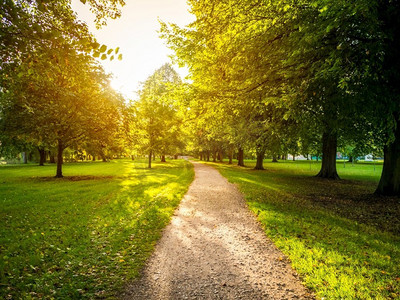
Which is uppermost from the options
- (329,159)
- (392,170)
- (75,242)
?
(329,159)

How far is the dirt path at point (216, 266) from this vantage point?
376 cm

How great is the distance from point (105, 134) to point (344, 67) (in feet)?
57.5

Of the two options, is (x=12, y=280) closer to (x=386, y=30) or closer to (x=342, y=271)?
(x=342, y=271)

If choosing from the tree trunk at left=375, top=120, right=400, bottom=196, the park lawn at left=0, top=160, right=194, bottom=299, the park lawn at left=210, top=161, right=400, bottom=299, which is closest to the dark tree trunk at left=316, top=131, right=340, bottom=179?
the tree trunk at left=375, top=120, right=400, bottom=196

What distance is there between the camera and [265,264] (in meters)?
4.71

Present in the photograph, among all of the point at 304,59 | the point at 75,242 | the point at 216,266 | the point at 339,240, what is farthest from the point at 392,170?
the point at 75,242

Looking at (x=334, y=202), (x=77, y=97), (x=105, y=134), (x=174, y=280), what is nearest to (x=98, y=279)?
(x=174, y=280)

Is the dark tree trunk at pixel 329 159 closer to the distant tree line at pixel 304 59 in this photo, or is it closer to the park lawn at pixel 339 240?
the distant tree line at pixel 304 59

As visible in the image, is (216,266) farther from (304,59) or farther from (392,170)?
(392,170)

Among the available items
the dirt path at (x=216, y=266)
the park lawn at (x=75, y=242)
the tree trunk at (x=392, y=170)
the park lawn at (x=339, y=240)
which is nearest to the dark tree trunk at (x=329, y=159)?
the tree trunk at (x=392, y=170)

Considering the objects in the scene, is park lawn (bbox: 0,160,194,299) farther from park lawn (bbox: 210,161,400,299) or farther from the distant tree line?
the distant tree line

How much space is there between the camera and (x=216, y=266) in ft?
15.1

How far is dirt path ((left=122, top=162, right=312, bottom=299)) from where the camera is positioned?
376cm

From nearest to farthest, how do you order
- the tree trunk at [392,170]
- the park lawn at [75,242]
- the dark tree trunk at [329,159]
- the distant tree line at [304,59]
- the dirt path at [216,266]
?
1. the dirt path at [216,266]
2. the park lawn at [75,242]
3. the distant tree line at [304,59]
4. the tree trunk at [392,170]
5. the dark tree trunk at [329,159]
